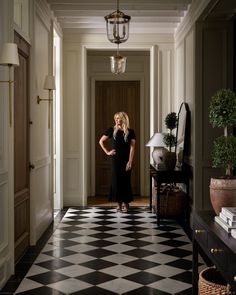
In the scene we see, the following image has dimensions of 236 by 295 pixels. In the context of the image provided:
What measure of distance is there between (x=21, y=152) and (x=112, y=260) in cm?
148

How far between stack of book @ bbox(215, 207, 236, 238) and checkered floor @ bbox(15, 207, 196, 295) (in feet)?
3.93

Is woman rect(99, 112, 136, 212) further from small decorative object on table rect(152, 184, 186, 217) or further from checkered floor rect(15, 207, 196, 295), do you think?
small decorative object on table rect(152, 184, 186, 217)

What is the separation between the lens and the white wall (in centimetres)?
830

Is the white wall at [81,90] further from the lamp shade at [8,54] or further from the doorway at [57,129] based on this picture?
the lamp shade at [8,54]

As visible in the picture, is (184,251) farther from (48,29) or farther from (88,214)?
(48,29)

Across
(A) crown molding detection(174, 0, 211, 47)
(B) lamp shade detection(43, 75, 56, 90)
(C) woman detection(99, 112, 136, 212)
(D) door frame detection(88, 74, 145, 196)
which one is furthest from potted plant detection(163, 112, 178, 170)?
(D) door frame detection(88, 74, 145, 196)

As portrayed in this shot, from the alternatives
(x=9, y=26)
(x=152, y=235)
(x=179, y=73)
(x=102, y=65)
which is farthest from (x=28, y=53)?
(x=102, y=65)

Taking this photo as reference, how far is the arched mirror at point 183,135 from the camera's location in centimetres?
666

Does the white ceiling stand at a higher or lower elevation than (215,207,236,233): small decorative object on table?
higher

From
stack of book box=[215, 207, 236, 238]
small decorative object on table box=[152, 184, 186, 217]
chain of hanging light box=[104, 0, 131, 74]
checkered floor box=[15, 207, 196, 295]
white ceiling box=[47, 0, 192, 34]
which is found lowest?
checkered floor box=[15, 207, 196, 295]

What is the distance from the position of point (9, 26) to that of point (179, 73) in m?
4.16

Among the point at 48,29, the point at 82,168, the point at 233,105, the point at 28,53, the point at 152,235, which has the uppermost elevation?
the point at 48,29

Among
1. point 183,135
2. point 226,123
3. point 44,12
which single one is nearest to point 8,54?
point 226,123

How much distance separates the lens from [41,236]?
5.98m
